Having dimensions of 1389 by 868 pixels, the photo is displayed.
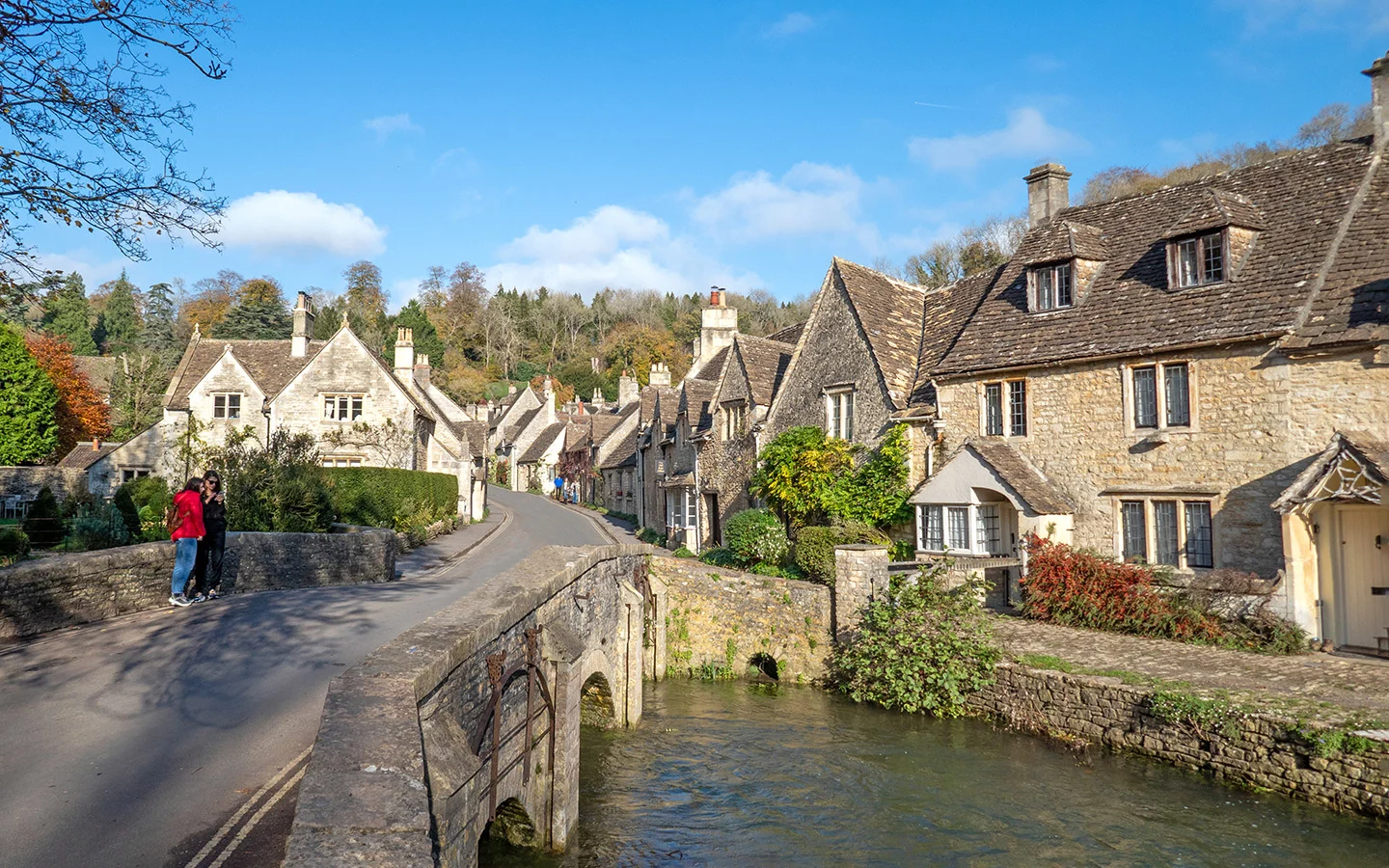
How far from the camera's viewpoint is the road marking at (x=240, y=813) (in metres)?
6.02

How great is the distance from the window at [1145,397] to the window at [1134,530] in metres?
1.76

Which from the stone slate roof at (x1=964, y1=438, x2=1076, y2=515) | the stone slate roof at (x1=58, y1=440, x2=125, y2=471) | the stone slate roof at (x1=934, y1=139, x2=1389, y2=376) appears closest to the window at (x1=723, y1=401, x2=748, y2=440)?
the stone slate roof at (x1=934, y1=139, x2=1389, y2=376)

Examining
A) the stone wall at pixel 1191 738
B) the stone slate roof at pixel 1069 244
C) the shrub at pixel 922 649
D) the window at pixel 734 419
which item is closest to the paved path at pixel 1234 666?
the stone wall at pixel 1191 738

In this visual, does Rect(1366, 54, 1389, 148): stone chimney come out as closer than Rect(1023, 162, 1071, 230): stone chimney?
Yes

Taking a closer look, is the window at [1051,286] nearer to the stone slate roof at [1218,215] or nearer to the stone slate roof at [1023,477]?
the stone slate roof at [1218,215]

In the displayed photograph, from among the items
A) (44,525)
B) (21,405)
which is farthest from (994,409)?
(21,405)

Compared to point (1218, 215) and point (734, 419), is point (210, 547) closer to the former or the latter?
point (734, 419)

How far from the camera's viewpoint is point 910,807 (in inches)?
534

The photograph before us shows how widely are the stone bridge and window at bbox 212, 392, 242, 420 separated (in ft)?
95.9

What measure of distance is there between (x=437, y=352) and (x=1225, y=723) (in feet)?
299

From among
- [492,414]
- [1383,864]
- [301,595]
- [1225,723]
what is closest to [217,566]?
[301,595]

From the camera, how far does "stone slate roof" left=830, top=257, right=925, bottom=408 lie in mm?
25531

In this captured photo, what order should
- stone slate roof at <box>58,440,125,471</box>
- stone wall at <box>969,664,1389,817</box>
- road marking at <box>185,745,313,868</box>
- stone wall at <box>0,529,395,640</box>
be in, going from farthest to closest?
stone slate roof at <box>58,440,125,471</box> → stone wall at <box>0,529,395,640</box> → stone wall at <box>969,664,1389,817</box> → road marking at <box>185,745,313,868</box>

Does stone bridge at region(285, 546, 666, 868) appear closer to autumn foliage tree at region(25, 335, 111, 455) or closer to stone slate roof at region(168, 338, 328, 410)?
stone slate roof at region(168, 338, 328, 410)
